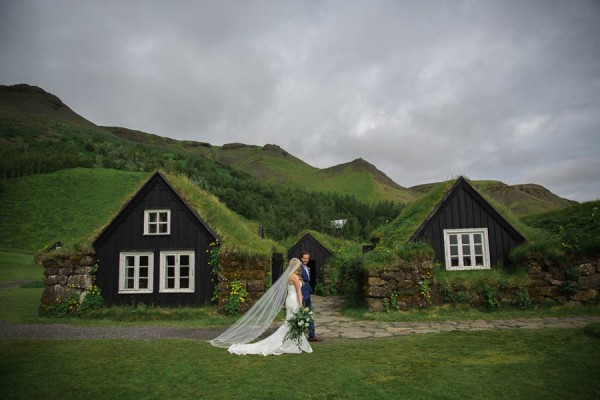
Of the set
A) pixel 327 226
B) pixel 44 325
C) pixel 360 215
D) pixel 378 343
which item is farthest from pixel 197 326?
pixel 360 215

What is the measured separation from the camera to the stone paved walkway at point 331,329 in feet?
36.7

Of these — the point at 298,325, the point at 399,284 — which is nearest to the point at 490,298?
the point at 399,284

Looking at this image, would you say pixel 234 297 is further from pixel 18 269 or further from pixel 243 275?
pixel 18 269

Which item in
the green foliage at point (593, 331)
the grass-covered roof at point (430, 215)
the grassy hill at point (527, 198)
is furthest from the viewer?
the grassy hill at point (527, 198)

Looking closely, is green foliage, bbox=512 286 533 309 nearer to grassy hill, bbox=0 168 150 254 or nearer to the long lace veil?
the long lace veil

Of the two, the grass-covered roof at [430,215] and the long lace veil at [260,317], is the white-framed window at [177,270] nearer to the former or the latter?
the long lace veil at [260,317]

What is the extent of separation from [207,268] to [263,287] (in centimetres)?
263

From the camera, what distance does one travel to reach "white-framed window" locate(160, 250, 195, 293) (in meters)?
15.3

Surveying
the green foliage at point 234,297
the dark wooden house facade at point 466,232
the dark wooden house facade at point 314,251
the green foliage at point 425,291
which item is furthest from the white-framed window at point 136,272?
the dark wooden house facade at point 314,251

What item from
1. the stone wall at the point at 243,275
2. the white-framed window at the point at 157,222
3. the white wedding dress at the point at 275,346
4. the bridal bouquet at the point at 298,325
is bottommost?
the white wedding dress at the point at 275,346

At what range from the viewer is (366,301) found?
14844mm

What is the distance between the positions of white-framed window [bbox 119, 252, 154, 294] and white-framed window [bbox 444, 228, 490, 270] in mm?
13335

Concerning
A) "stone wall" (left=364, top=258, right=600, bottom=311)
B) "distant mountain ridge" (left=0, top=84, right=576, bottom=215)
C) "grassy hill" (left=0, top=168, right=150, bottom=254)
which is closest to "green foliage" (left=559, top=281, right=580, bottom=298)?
"stone wall" (left=364, top=258, right=600, bottom=311)

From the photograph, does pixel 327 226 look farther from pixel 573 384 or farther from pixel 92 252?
pixel 573 384
